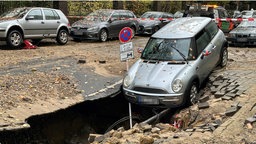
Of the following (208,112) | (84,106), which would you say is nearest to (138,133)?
(208,112)

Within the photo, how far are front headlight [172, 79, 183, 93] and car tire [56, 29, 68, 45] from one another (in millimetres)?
10060

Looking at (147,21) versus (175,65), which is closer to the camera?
(175,65)

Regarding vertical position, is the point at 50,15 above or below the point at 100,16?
above

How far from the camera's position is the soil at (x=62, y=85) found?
268 inches

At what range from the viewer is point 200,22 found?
1118cm

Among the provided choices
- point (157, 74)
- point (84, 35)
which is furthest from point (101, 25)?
point (157, 74)

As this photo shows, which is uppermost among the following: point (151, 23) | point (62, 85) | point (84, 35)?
point (151, 23)

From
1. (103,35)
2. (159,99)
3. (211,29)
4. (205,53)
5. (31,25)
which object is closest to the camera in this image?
(159,99)

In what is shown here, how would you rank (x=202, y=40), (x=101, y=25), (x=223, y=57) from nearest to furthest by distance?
(x=202, y=40)
(x=223, y=57)
(x=101, y=25)

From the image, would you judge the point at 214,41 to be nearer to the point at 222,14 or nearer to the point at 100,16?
the point at 100,16

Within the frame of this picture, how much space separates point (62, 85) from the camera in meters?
10.3

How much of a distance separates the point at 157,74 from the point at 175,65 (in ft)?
1.97

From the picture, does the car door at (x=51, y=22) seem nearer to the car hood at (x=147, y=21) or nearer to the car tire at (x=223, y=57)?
the car hood at (x=147, y=21)

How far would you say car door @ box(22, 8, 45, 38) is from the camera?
16.0 m
